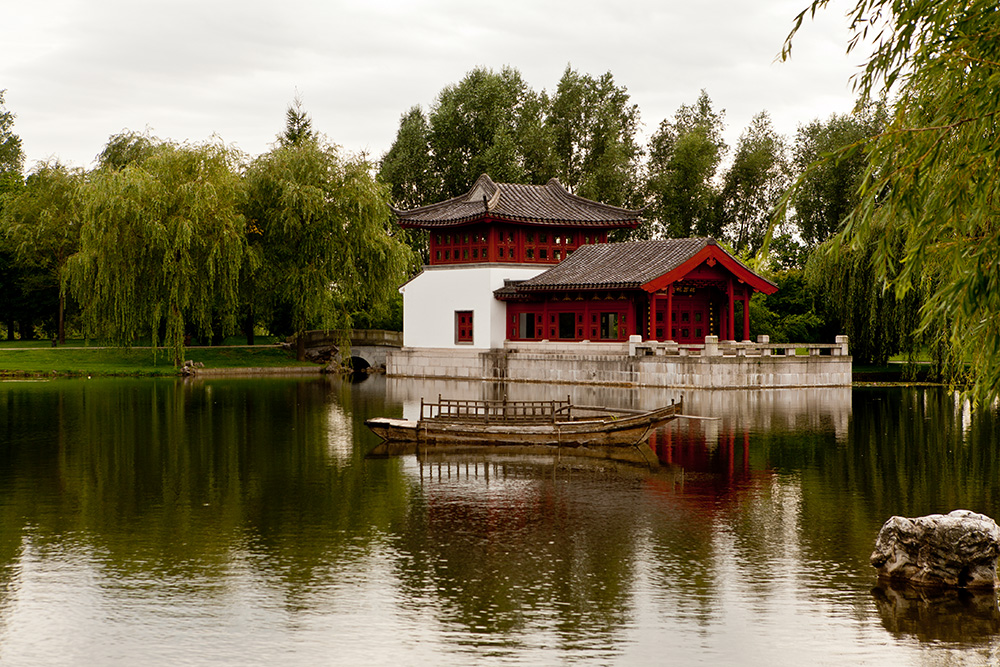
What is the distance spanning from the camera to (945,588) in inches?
489

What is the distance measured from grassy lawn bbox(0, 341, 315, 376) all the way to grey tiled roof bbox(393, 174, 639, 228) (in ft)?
35.0

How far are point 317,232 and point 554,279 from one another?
12.5 m

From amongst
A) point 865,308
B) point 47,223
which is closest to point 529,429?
point 865,308

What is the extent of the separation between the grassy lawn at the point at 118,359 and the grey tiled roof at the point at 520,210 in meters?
10.7

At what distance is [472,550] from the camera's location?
14.4 m

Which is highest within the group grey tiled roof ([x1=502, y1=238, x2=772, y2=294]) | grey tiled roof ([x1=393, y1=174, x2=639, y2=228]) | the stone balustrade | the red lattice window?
grey tiled roof ([x1=393, y1=174, x2=639, y2=228])

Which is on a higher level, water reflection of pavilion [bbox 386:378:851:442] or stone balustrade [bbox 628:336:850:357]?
stone balustrade [bbox 628:336:850:357]

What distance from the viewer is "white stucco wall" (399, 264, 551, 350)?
167 feet

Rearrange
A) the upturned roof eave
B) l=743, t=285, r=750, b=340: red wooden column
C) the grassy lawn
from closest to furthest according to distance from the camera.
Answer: l=743, t=285, r=750, b=340: red wooden column
the upturned roof eave
the grassy lawn

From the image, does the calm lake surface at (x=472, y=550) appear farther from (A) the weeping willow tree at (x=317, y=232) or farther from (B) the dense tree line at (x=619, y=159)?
(B) the dense tree line at (x=619, y=159)

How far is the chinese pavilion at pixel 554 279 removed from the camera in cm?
4491

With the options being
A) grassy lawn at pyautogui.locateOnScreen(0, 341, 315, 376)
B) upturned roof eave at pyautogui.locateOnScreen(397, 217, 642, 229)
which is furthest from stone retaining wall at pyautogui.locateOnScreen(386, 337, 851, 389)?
grassy lawn at pyautogui.locateOnScreen(0, 341, 315, 376)

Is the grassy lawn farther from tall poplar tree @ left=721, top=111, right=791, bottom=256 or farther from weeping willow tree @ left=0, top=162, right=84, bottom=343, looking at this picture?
tall poplar tree @ left=721, top=111, right=791, bottom=256

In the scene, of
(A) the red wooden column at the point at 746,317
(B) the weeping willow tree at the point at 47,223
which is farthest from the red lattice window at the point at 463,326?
(B) the weeping willow tree at the point at 47,223
